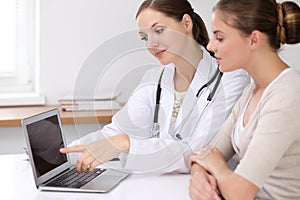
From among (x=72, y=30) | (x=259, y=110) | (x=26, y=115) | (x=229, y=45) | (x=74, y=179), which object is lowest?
(x=26, y=115)

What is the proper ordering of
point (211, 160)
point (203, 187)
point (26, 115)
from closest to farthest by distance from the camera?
point (203, 187) → point (211, 160) → point (26, 115)

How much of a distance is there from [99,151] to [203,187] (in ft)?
1.34

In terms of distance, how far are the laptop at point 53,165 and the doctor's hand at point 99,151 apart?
0.11ft

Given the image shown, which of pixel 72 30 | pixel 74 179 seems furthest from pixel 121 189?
pixel 72 30

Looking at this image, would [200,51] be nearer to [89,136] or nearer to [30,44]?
[89,136]

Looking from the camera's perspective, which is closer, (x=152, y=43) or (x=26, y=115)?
(x=152, y=43)

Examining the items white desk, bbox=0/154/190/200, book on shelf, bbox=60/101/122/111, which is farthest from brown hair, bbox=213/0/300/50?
book on shelf, bbox=60/101/122/111

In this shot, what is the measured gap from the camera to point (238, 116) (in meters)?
1.65

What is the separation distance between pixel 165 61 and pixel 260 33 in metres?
0.44

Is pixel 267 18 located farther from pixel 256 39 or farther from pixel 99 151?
pixel 99 151

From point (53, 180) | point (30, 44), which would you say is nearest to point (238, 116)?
point (53, 180)

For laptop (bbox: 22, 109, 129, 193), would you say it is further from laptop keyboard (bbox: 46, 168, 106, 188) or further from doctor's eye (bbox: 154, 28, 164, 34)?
doctor's eye (bbox: 154, 28, 164, 34)

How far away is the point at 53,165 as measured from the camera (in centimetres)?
169

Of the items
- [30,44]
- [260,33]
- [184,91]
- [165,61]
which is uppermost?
[260,33]
